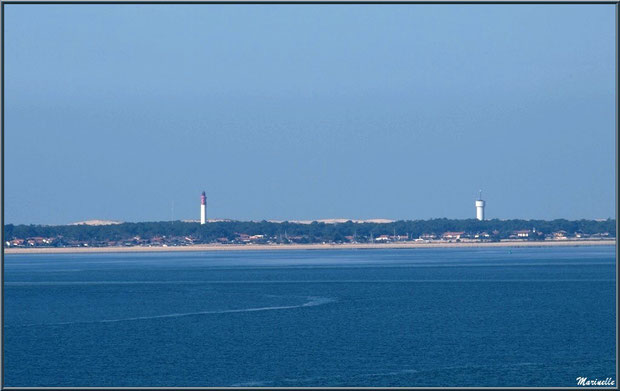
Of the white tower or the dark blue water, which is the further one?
the white tower

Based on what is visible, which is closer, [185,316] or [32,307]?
[185,316]

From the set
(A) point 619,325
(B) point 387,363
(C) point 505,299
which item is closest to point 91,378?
(B) point 387,363

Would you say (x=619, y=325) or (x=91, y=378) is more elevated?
(x=619, y=325)

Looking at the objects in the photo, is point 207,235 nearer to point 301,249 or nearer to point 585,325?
point 301,249
